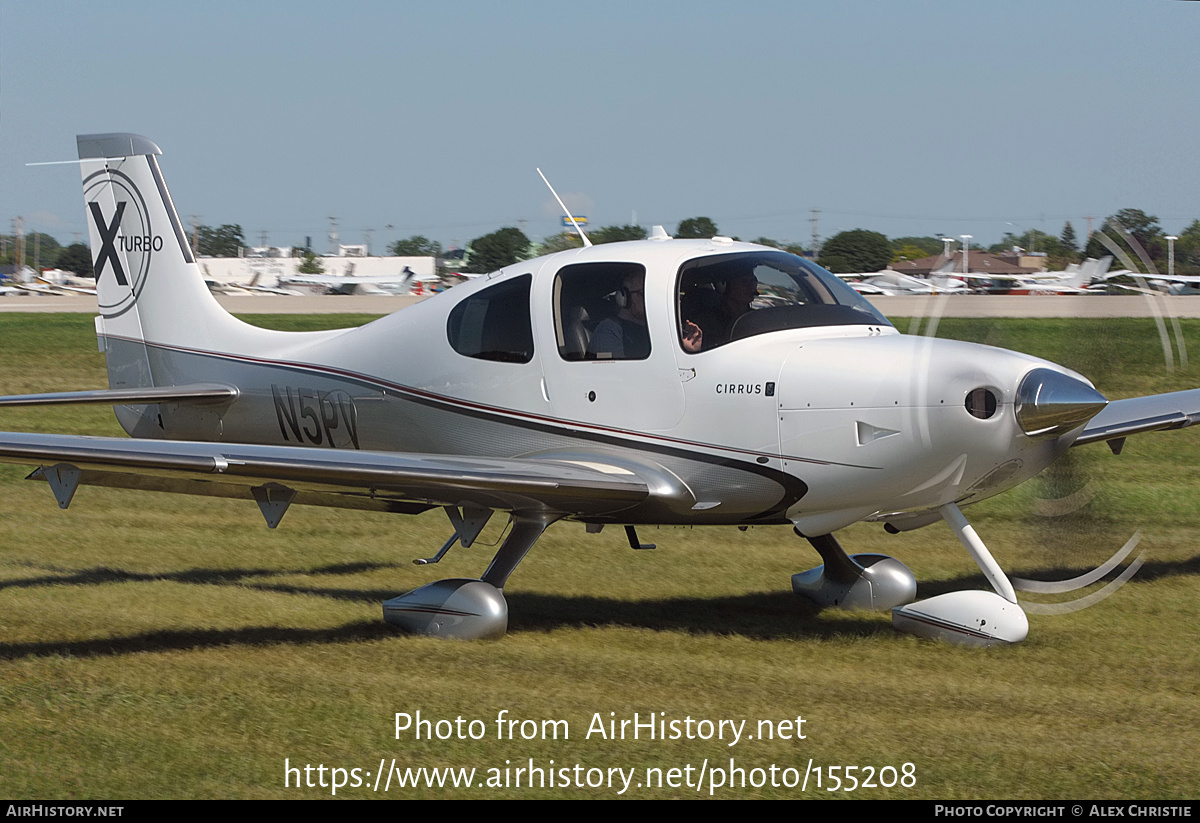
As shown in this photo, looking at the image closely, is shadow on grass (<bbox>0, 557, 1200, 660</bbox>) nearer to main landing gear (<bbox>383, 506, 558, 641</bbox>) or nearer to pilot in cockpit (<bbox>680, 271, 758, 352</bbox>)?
main landing gear (<bbox>383, 506, 558, 641</bbox>)

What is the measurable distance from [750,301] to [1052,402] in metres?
1.89

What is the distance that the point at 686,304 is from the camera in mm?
7379

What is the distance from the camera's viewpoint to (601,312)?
25.1 feet

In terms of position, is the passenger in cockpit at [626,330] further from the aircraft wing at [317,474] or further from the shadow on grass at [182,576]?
the shadow on grass at [182,576]

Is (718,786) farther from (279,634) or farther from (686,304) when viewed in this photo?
(279,634)

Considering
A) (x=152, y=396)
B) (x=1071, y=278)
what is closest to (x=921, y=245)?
(x=1071, y=278)

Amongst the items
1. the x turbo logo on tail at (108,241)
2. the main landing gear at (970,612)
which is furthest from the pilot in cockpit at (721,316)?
the x turbo logo on tail at (108,241)

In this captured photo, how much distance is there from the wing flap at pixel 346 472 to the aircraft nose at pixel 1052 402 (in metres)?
2.20

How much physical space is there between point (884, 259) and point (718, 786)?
234 inches

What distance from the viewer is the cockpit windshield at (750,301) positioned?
7258 mm

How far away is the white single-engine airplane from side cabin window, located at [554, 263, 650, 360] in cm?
1

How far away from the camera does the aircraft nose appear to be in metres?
6.24

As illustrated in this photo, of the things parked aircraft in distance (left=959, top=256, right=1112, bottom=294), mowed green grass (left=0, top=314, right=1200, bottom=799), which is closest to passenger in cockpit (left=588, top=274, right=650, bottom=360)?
mowed green grass (left=0, top=314, right=1200, bottom=799)

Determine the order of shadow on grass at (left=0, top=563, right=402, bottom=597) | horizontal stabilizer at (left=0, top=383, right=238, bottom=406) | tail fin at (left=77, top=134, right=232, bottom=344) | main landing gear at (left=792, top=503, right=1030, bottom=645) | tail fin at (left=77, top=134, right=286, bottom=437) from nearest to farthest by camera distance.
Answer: main landing gear at (left=792, top=503, right=1030, bottom=645)
shadow on grass at (left=0, top=563, right=402, bottom=597)
horizontal stabilizer at (left=0, top=383, right=238, bottom=406)
tail fin at (left=77, top=134, right=286, bottom=437)
tail fin at (left=77, top=134, right=232, bottom=344)
